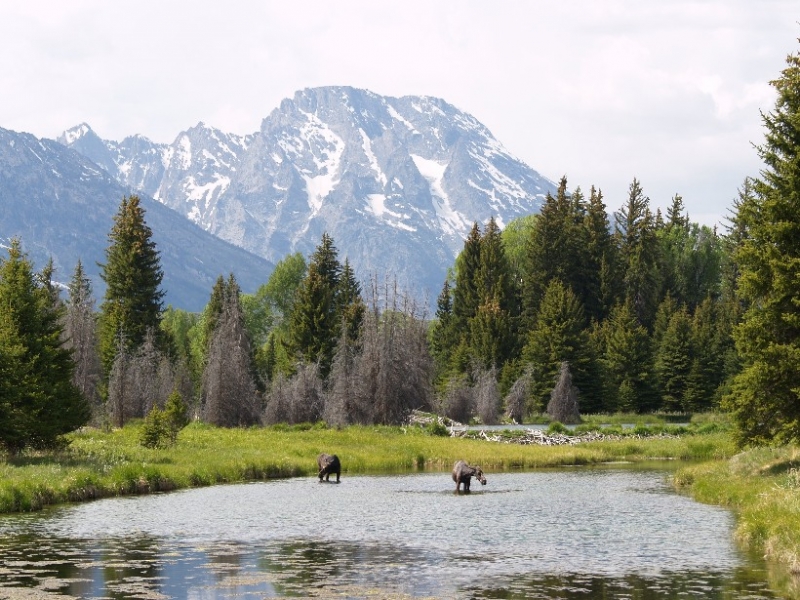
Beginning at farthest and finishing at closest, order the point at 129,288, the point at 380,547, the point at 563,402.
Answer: the point at 563,402 < the point at 129,288 < the point at 380,547

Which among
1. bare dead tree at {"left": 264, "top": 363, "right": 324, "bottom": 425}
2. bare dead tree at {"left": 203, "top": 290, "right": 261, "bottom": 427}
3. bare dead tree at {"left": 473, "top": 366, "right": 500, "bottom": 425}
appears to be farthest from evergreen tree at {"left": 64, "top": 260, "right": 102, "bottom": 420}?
bare dead tree at {"left": 473, "top": 366, "right": 500, "bottom": 425}

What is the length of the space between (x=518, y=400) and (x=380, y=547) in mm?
78335

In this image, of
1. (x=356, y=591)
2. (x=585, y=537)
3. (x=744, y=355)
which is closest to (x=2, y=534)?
(x=356, y=591)

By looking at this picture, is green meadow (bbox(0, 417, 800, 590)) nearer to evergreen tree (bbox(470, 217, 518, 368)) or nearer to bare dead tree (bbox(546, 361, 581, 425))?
bare dead tree (bbox(546, 361, 581, 425))

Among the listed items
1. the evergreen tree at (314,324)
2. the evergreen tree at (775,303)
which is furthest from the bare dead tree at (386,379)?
the evergreen tree at (775,303)

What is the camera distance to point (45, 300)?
5209 cm

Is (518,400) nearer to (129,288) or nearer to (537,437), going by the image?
(537,437)

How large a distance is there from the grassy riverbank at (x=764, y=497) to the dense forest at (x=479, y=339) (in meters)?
2.34

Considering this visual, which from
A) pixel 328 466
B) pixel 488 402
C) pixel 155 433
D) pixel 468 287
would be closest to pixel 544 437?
pixel 488 402

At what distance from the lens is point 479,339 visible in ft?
401

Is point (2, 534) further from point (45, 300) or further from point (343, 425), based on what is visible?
point (343, 425)

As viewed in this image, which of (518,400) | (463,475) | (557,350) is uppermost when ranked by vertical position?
(557,350)

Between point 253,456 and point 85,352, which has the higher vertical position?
point 85,352

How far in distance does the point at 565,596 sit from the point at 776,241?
859 inches
